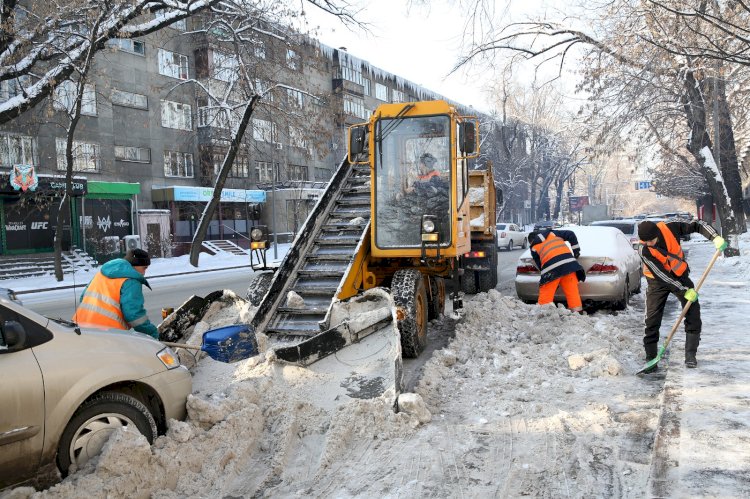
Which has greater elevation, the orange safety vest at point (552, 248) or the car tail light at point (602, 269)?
the orange safety vest at point (552, 248)

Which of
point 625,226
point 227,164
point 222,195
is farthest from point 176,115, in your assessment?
point 625,226

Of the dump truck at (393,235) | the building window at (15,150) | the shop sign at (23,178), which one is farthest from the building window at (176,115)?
the dump truck at (393,235)

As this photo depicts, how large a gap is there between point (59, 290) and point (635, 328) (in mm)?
17469

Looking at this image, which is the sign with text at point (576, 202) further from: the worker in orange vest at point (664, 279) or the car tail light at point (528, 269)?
the worker in orange vest at point (664, 279)

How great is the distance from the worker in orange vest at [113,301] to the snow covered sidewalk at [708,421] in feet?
13.7

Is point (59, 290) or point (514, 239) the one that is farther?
point (514, 239)

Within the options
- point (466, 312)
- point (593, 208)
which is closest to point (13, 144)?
point (466, 312)

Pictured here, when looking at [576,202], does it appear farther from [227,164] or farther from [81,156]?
[81,156]

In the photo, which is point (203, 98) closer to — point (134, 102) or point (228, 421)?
point (134, 102)

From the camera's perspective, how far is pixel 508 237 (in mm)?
32000

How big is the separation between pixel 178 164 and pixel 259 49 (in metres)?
14.3

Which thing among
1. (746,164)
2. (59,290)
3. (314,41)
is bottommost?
(59,290)

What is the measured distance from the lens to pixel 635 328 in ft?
28.4

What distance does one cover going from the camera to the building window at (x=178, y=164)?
33000 millimetres
